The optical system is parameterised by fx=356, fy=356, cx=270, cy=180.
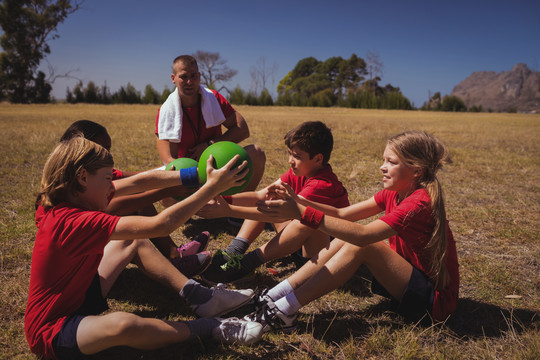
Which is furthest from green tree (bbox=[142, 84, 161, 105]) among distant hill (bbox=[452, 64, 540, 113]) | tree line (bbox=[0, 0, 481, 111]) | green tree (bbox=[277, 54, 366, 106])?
distant hill (bbox=[452, 64, 540, 113])

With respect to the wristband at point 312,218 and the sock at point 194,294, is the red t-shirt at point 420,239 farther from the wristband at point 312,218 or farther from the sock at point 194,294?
the sock at point 194,294

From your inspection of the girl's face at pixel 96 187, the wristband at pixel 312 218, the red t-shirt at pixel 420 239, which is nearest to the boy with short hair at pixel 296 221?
the wristband at pixel 312 218

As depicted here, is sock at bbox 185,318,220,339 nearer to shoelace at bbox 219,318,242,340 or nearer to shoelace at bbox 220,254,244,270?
shoelace at bbox 219,318,242,340

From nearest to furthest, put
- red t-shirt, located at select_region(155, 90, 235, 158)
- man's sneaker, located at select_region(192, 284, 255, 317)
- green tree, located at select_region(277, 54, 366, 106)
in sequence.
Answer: man's sneaker, located at select_region(192, 284, 255, 317)
red t-shirt, located at select_region(155, 90, 235, 158)
green tree, located at select_region(277, 54, 366, 106)

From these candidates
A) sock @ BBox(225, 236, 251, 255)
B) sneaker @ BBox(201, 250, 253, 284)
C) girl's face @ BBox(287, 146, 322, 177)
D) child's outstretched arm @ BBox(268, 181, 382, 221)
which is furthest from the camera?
sock @ BBox(225, 236, 251, 255)

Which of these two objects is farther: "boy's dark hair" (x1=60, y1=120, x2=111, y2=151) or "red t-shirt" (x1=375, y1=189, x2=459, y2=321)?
"boy's dark hair" (x1=60, y1=120, x2=111, y2=151)

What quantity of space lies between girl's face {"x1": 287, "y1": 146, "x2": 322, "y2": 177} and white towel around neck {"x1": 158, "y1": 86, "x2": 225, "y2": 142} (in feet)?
5.79

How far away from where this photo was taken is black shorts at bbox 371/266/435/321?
8.32 feet

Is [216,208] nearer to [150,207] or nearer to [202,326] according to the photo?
[150,207]

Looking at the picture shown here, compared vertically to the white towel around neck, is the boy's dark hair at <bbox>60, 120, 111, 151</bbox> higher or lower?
lower

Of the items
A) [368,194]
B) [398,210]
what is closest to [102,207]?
[398,210]

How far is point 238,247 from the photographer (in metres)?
3.68

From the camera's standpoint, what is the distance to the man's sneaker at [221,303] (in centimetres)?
266

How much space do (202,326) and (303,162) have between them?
Result: 1.76 meters
